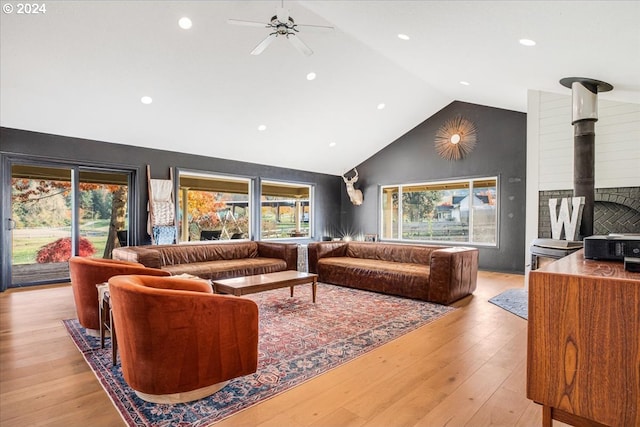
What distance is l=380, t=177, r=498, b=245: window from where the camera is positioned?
23.7ft

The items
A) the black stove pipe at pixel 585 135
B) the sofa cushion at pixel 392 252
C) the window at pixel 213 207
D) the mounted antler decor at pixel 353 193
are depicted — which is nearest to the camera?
the black stove pipe at pixel 585 135

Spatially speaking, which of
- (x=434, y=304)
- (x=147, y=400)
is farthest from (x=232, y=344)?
(x=434, y=304)

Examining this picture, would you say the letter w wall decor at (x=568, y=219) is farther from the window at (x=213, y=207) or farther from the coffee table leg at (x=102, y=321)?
the window at (x=213, y=207)

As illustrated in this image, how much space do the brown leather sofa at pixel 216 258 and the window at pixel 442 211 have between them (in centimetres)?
392

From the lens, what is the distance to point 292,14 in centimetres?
446

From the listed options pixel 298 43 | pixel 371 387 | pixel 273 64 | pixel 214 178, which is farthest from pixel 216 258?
pixel 371 387

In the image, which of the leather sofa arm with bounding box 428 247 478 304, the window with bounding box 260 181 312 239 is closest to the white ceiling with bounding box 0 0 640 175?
the window with bounding box 260 181 312 239

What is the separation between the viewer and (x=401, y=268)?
4.76 meters

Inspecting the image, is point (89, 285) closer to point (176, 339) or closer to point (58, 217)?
point (176, 339)

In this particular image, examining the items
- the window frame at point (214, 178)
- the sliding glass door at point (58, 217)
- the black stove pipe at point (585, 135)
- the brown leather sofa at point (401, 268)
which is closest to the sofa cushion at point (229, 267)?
the brown leather sofa at point (401, 268)

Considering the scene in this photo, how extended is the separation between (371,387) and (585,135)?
3971 mm

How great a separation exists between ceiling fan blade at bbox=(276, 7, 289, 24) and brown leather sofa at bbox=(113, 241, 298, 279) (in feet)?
10.7

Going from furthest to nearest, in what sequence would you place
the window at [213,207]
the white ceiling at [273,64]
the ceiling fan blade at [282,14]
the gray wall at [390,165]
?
1. the window at [213,207]
2. the gray wall at [390,165]
3. the ceiling fan blade at [282,14]
4. the white ceiling at [273,64]

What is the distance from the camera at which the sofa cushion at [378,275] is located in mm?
4453
